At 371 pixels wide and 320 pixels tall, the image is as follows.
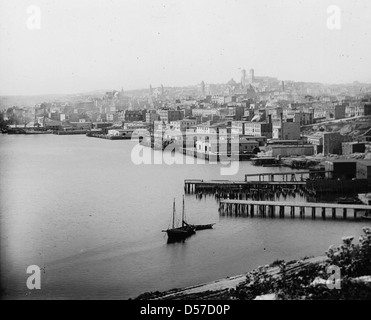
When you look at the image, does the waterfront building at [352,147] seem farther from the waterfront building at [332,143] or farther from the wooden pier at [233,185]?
the wooden pier at [233,185]

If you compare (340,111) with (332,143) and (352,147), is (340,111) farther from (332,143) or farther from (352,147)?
(352,147)

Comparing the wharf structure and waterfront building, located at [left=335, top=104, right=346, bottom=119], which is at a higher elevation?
waterfront building, located at [left=335, top=104, right=346, bottom=119]

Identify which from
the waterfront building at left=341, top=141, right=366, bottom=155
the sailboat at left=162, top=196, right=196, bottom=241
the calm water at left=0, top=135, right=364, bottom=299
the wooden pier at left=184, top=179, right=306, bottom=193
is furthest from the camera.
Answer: the waterfront building at left=341, top=141, right=366, bottom=155

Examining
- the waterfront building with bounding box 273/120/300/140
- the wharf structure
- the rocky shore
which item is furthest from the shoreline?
the waterfront building with bounding box 273/120/300/140

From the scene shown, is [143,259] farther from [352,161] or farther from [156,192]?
[352,161]

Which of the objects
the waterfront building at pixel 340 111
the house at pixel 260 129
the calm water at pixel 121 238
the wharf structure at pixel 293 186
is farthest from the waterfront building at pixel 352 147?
the waterfront building at pixel 340 111

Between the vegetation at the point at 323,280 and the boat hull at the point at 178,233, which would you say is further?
the boat hull at the point at 178,233

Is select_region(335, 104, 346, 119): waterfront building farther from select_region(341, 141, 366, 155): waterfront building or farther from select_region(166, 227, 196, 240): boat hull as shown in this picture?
select_region(166, 227, 196, 240): boat hull
